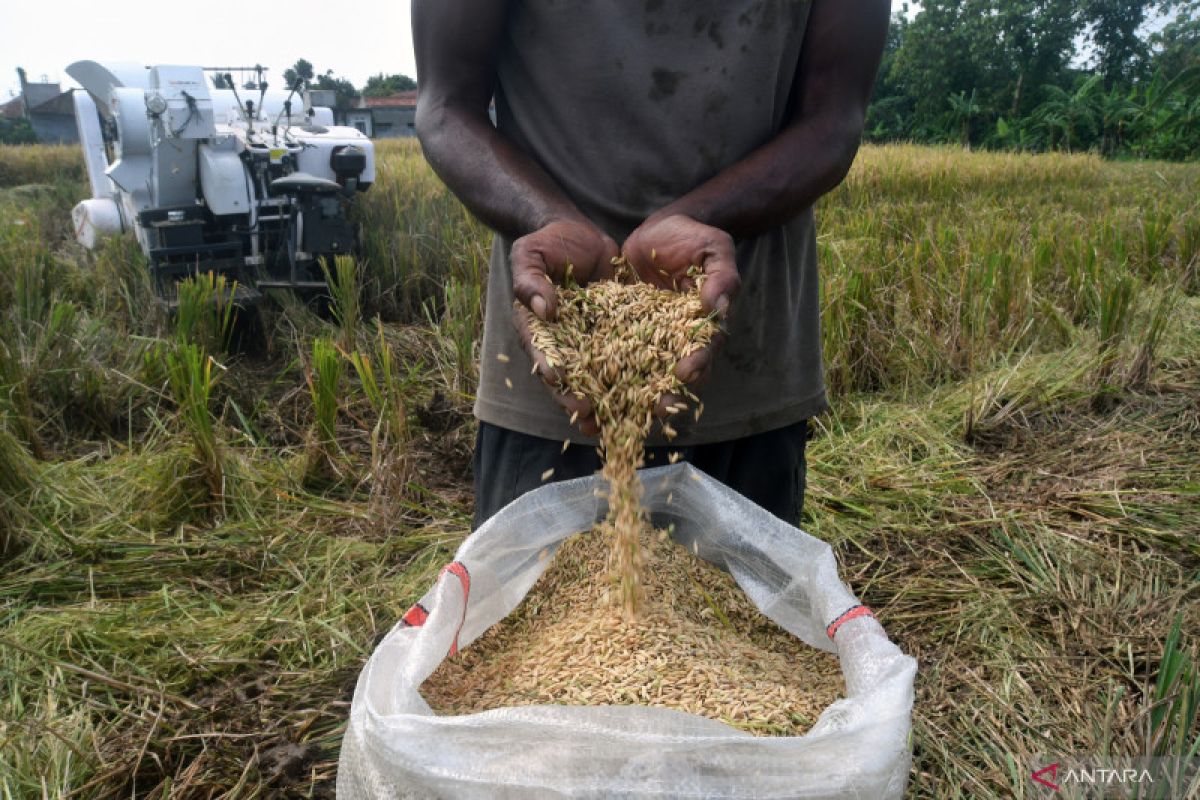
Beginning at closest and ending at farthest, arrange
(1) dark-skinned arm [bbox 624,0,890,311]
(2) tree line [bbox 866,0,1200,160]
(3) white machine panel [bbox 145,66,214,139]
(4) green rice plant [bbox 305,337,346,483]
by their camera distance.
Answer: (1) dark-skinned arm [bbox 624,0,890,311] < (4) green rice plant [bbox 305,337,346,483] < (3) white machine panel [bbox 145,66,214,139] < (2) tree line [bbox 866,0,1200,160]

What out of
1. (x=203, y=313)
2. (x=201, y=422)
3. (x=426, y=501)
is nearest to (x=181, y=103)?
(x=203, y=313)

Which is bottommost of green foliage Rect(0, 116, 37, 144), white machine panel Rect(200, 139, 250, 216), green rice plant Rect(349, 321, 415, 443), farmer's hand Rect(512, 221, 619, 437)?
green foliage Rect(0, 116, 37, 144)

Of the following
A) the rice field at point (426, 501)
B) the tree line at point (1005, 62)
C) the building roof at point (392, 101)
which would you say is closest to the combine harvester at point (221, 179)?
the rice field at point (426, 501)

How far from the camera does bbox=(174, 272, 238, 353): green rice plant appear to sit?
366cm

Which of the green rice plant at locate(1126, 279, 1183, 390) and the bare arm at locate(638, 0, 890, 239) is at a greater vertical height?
the bare arm at locate(638, 0, 890, 239)

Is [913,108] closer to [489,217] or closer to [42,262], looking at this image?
[42,262]

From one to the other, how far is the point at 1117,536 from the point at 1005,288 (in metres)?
1.83

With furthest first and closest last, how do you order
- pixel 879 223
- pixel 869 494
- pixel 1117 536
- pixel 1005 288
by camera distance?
1. pixel 879 223
2. pixel 1005 288
3. pixel 869 494
4. pixel 1117 536

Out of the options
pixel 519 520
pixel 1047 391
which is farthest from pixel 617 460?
pixel 1047 391

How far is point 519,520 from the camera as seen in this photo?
4.33ft

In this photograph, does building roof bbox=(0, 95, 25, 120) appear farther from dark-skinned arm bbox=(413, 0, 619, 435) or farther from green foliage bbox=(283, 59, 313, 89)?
dark-skinned arm bbox=(413, 0, 619, 435)

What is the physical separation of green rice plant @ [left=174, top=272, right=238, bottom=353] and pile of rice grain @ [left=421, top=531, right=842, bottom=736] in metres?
2.63

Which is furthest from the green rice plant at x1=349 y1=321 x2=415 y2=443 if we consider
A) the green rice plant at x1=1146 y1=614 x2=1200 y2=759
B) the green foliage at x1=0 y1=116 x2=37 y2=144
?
the green foliage at x1=0 y1=116 x2=37 y2=144

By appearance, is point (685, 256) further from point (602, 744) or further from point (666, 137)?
point (602, 744)
